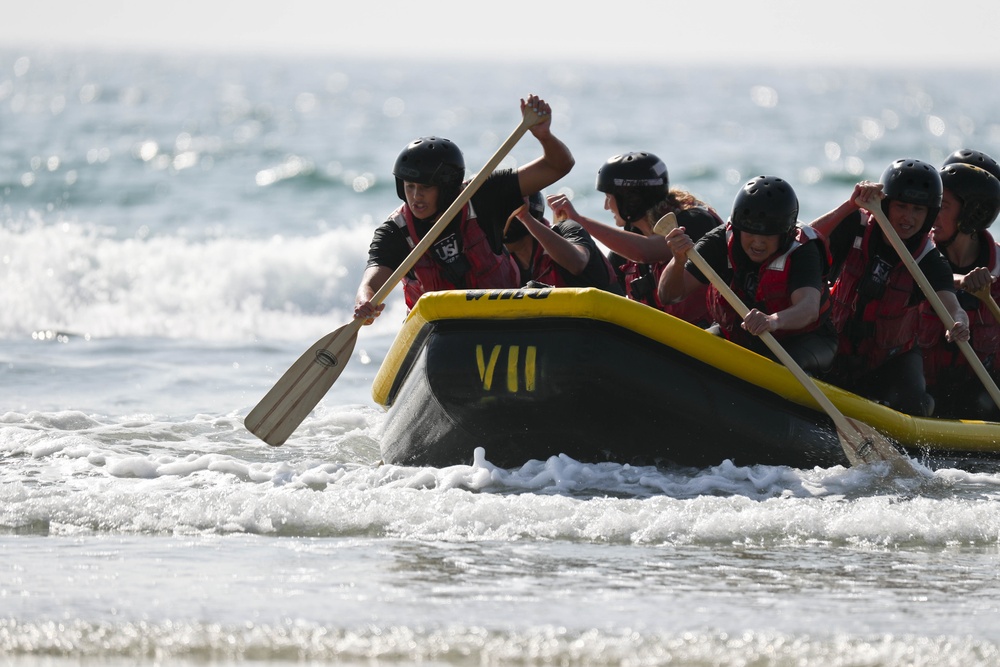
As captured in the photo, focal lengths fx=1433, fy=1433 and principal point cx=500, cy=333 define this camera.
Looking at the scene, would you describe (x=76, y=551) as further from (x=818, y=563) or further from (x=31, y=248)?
(x=31, y=248)

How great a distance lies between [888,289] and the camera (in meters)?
6.84

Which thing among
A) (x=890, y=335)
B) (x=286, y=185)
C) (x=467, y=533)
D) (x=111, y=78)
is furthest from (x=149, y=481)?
(x=111, y=78)

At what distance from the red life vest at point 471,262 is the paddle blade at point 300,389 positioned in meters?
0.47

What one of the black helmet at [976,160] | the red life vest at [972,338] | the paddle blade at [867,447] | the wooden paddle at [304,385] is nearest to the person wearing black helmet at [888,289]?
the red life vest at [972,338]

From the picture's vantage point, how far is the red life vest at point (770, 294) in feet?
20.9

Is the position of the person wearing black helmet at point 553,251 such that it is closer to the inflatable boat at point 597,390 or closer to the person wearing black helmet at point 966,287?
the inflatable boat at point 597,390

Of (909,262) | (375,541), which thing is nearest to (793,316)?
(909,262)

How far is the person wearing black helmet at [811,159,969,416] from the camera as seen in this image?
6.71 metres

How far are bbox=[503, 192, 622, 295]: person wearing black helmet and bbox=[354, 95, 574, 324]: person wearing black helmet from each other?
160 mm

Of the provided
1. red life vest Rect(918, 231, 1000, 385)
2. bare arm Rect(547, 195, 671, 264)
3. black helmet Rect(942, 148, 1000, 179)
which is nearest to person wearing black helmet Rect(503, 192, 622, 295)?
bare arm Rect(547, 195, 671, 264)

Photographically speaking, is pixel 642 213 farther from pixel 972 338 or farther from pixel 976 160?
pixel 976 160

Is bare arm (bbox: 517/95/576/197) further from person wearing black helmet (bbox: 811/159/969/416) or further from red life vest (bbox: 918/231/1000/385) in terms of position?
red life vest (bbox: 918/231/1000/385)

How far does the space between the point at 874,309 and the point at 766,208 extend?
39.7 inches

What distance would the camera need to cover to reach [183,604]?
447 centimetres
